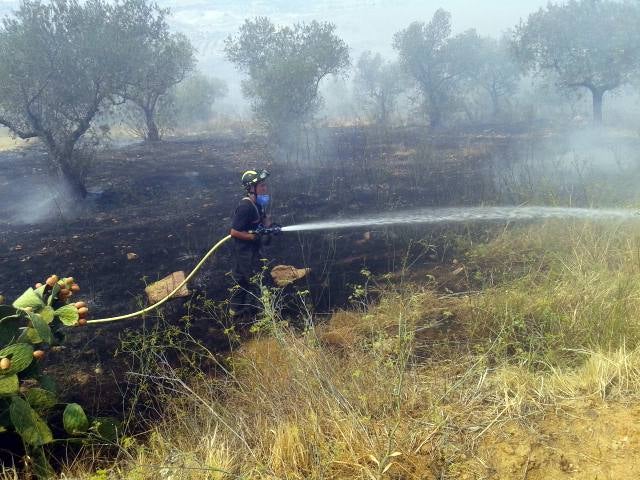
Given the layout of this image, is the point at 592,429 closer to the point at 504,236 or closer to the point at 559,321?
the point at 559,321

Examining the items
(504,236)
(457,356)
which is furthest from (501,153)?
(457,356)

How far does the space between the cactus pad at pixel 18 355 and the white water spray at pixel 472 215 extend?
3276 millimetres

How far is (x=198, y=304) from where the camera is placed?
571 centimetres

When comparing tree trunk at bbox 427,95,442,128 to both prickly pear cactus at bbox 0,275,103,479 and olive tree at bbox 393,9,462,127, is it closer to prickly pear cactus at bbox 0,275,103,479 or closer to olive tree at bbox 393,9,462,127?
olive tree at bbox 393,9,462,127

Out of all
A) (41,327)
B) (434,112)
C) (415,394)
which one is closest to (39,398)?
(41,327)

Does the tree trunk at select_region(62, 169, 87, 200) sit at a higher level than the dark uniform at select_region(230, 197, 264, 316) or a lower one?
higher

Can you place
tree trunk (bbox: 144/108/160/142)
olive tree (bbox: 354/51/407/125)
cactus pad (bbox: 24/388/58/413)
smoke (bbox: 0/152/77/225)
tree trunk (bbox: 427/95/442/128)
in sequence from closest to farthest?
cactus pad (bbox: 24/388/58/413)
smoke (bbox: 0/152/77/225)
tree trunk (bbox: 144/108/160/142)
tree trunk (bbox: 427/95/442/128)
olive tree (bbox: 354/51/407/125)

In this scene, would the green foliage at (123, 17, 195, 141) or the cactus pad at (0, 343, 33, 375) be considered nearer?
the cactus pad at (0, 343, 33, 375)

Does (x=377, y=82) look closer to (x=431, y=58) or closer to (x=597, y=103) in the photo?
(x=431, y=58)

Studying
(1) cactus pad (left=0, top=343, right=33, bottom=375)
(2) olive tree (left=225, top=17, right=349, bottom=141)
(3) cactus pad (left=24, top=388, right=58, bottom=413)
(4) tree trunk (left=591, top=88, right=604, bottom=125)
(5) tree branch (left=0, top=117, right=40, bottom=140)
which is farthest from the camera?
(4) tree trunk (left=591, top=88, right=604, bottom=125)

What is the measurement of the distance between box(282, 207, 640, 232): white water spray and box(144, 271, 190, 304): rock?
5.43 feet

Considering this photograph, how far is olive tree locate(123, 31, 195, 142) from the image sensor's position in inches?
687

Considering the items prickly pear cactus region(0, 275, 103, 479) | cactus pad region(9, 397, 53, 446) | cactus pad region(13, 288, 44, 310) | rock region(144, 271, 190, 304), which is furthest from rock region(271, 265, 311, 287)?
cactus pad region(9, 397, 53, 446)

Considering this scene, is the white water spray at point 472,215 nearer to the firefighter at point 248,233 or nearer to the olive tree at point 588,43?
the firefighter at point 248,233
